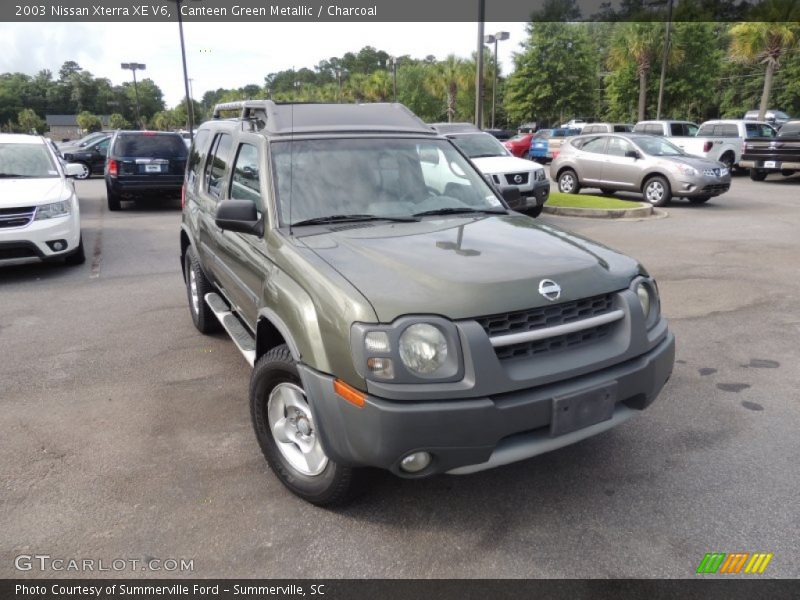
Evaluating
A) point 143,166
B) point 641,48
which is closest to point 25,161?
point 143,166

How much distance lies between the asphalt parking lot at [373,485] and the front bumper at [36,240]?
1953 mm

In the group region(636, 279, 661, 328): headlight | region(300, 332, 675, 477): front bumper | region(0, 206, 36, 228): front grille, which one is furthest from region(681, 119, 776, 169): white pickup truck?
region(300, 332, 675, 477): front bumper

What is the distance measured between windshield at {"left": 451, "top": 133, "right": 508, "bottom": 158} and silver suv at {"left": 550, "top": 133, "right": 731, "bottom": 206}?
312cm

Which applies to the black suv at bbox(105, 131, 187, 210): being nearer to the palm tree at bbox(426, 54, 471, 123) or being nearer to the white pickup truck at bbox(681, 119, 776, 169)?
the white pickup truck at bbox(681, 119, 776, 169)

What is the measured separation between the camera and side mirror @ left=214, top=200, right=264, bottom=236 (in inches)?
136

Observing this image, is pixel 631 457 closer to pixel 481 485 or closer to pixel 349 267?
pixel 481 485

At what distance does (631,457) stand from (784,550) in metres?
0.90

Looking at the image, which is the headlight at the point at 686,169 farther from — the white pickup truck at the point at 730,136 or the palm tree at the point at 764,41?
the palm tree at the point at 764,41

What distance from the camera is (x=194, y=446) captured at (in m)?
3.72

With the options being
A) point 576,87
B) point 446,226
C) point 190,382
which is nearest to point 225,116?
point 190,382

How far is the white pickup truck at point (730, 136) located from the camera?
20000 mm

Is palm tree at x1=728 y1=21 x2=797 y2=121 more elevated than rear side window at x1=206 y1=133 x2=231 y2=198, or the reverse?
palm tree at x1=728 y1=21 x2=797 y2=121

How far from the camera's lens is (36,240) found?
753 centimetres

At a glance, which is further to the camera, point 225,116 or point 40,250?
point 40,250
